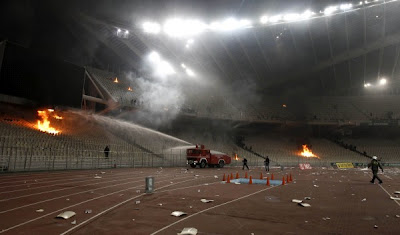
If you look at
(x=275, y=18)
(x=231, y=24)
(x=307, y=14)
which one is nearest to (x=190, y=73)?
(x=231, y=24)

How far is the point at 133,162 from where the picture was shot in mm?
24750

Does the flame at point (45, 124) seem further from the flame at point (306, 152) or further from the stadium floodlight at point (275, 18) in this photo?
the flame at point (306, 152)

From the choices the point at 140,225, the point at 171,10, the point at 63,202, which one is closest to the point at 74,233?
the point at 140,225

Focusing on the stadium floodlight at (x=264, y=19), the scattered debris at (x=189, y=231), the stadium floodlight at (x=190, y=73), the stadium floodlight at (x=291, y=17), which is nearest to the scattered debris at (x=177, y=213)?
the scattered debris at (x=189, y=231)

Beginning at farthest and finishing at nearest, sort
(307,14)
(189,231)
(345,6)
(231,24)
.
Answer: (231,24)
(307,14)
(345,6)
(189,231)

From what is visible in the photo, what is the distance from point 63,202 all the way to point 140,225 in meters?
3.61

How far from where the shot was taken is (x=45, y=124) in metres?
26.0

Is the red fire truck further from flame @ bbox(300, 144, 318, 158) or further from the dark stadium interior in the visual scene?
flame @ bbox(300, 144, 318, 158)

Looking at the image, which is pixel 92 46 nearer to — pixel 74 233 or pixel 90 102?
pixel 90 102

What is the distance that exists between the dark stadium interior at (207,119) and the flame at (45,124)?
173 mm

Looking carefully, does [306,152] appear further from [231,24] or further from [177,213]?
[177,213]

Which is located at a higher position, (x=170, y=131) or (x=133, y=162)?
(x=170, y=131)

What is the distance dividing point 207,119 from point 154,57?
12.0 m

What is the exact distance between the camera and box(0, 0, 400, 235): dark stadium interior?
23.7 feet
